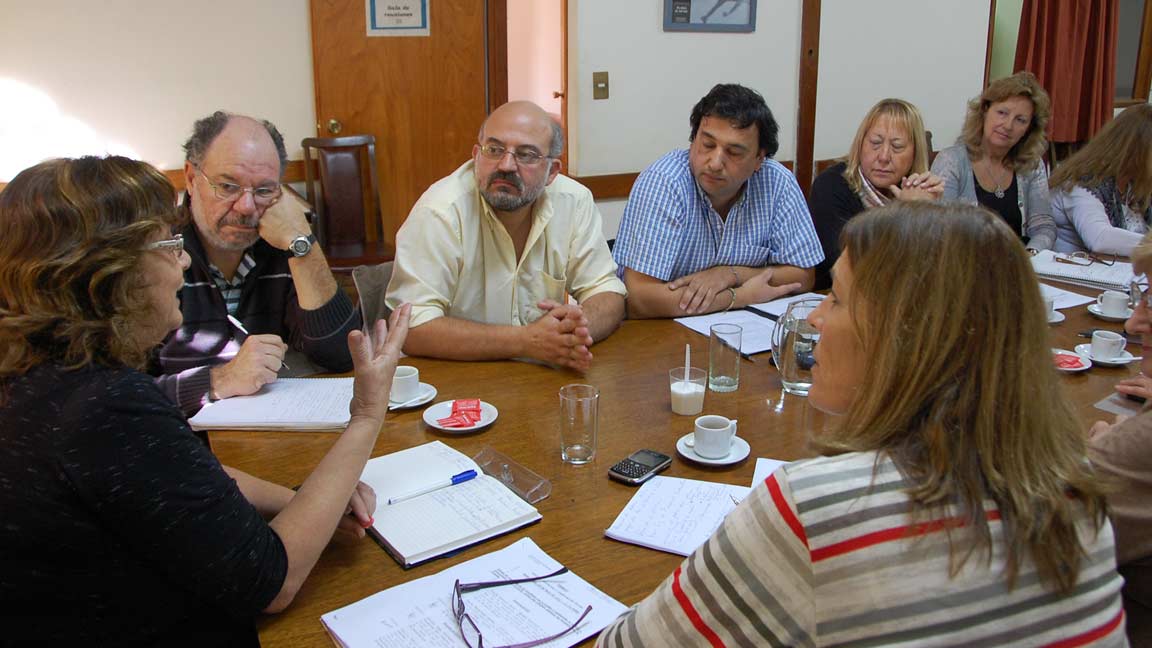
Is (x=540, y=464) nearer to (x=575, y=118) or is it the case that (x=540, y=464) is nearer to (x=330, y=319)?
(x=330, y=319)

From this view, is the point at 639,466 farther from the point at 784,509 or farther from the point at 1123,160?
the point at 1123,160

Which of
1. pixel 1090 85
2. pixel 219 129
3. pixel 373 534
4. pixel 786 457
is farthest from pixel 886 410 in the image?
pixel 1090 85

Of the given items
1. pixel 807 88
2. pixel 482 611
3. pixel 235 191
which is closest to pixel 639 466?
pixel 482 611

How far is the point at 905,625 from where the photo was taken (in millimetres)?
775

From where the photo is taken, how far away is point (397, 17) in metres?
4.16

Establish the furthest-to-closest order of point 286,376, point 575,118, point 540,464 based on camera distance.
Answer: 1. point 575,118
2. point 286,376
3. point 540,464

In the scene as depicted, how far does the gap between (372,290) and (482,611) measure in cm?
138

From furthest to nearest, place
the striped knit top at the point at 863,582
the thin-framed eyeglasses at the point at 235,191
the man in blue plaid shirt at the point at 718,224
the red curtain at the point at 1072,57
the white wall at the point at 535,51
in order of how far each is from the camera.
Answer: the red curtain at the point at 1072,57
the white wall at the point at 535,51
the man in blue plaid shirt at the point at 718,224
the thin-framed eyeglasses at the point at 235,191
the striped knit top at the point at 863,582

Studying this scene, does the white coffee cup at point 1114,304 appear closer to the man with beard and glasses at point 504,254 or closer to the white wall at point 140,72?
the man with beard and glasses at point 504,254

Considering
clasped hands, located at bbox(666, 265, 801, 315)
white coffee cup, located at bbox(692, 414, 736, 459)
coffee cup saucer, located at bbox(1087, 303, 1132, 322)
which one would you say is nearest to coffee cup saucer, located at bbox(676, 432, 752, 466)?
white coffee cup, located at bbox(692, 414, 736, 459)

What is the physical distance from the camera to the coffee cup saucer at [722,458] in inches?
58.1

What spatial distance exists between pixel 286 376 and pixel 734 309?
126 centimetres

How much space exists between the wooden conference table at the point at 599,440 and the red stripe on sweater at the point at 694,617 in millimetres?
244

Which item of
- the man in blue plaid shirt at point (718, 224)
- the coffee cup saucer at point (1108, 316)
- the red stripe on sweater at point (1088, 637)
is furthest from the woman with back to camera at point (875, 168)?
the red stripe on sweater at point (1088, 637)
